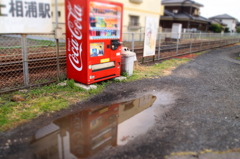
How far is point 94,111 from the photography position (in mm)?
4730

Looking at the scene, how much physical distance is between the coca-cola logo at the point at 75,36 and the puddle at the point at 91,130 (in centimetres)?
183

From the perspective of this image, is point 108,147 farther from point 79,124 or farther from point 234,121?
point 234,121

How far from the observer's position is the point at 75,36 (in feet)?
19.3

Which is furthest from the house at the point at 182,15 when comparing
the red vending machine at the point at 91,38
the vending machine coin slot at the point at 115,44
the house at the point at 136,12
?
the red vending machine at the point at 91,38

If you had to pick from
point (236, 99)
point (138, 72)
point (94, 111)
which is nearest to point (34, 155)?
point (94, 111)

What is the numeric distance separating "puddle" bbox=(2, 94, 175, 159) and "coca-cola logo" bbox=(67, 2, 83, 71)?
5.99 ft

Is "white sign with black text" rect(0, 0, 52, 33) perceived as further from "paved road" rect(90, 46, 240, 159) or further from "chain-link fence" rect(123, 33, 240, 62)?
"chain-link fence" rect(123, 33, 240, 62)

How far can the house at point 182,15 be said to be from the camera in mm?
34656

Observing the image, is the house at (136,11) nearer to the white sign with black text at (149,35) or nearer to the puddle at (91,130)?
the white sign with black text at (149,35)

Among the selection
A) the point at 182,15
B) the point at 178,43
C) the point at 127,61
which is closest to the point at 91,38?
the point at 127,61

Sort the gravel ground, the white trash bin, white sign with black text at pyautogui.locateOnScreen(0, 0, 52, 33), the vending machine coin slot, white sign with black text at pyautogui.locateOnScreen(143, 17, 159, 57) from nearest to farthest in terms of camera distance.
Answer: the gravel ground → white sign with black text at pyautogui.locateOnScreen(0, 0, 52, 33) → the vending machine coin slot → the white trash bin → white sign with black text at pyautogui.locateOnScreen(143, 17, 159, 57)

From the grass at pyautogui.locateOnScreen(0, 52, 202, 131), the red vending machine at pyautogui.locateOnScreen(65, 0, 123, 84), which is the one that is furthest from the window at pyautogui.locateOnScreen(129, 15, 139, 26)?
the grass at pyautogui.locateOnScreen(0, 52, 202, 131)

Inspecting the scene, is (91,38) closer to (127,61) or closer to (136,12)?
(127,61)

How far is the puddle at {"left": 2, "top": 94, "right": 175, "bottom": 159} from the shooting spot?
128 inches
